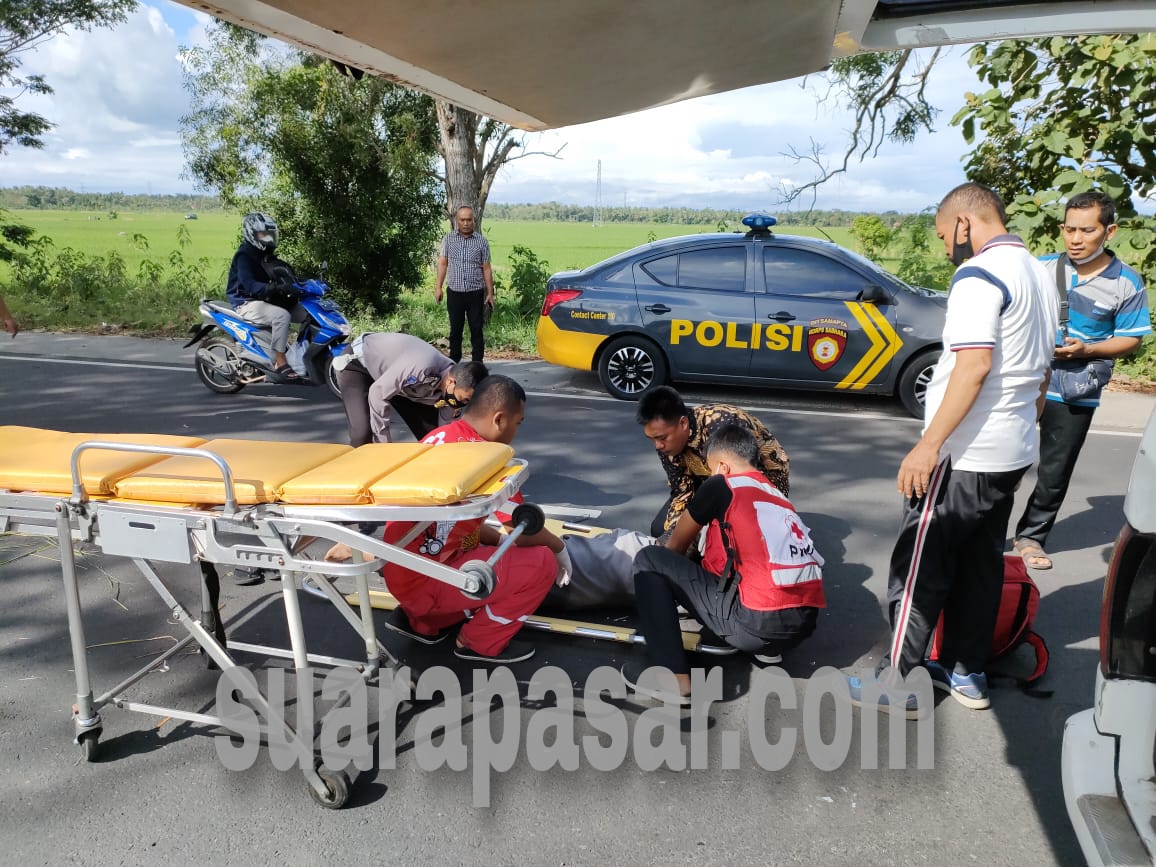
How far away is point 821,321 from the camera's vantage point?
7.75 metres

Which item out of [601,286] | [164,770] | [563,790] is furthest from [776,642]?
[601,286]

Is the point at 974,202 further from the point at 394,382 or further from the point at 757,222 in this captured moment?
the point at 757,222

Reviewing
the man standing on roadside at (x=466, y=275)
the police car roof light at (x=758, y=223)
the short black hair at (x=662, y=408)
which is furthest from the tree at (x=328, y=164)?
the short black hair at (x=662, y=408)

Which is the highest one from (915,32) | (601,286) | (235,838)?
(915,32)

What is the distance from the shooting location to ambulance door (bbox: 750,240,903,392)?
7.70m

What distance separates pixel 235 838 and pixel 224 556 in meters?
0.86

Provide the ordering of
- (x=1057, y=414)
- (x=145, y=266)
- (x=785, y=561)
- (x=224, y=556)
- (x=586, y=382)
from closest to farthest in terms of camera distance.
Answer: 1. (x=224, y=556)
2. (x=785, y=561)
3. (x=1057, y=414)
4. (x=586, y=382)
5. (x=145, y=266)

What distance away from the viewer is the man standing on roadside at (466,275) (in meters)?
9.26

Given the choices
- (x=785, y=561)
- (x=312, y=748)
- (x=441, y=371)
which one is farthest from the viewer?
(x=441, y=371)

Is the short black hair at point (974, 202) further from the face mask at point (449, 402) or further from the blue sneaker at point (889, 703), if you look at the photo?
the face mask at point (449, 402)

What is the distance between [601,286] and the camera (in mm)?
8398

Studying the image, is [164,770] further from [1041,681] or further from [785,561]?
[1041,681]

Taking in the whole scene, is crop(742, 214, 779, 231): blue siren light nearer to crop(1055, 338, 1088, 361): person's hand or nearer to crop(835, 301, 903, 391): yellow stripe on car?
crop(835, 301, 903, 391): yellow stripe on car

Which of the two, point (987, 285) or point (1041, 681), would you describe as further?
point (1041, 681)
